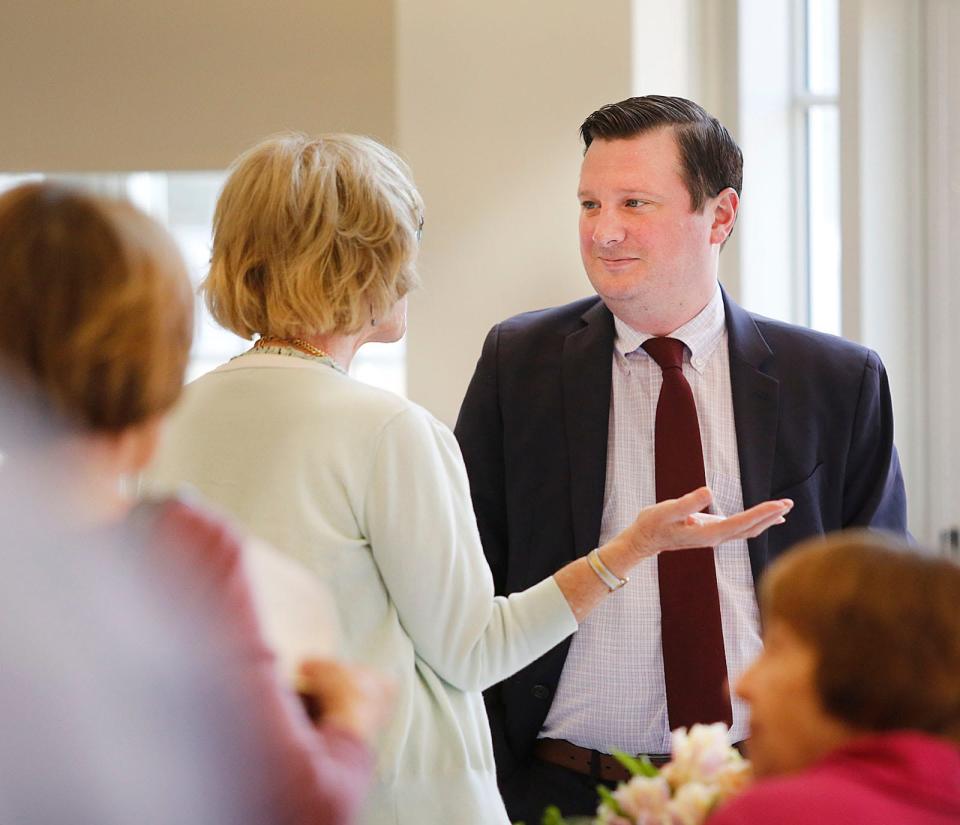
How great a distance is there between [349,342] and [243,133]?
7.39 ft

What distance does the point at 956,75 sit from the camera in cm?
306

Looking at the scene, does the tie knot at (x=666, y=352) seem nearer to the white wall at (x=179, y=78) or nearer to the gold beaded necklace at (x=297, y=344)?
the gold beaded necklace at (x=297, y=344)

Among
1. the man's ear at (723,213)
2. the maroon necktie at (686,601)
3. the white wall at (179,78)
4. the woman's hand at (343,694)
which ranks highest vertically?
the white wall at (179,78)

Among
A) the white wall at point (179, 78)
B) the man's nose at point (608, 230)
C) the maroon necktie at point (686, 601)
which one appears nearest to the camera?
the maroon necktie at point (686, 601)

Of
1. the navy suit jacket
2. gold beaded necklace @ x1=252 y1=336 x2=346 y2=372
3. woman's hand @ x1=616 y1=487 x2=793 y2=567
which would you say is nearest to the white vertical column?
the navy suit jacket

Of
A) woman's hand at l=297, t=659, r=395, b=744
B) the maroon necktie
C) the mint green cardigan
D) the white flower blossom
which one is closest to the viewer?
woman's hand at l=297, t=659, r=395, b=744

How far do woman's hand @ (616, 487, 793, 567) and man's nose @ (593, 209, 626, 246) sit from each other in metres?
0.73

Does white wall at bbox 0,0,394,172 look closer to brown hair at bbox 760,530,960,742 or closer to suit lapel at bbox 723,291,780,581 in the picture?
→ suit lapel at bbox 723,291,780,581

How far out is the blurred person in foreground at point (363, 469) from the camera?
63.4 inches

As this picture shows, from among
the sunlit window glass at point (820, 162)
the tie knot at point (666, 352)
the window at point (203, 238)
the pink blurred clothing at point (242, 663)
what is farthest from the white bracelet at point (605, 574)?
the window at point (203, 238)

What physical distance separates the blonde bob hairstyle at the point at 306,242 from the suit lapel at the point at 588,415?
78 cm

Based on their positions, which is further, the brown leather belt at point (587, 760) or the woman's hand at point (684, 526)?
the brown leather belt at point (587, 760)

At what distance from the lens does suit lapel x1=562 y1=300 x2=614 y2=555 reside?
7.91 ft

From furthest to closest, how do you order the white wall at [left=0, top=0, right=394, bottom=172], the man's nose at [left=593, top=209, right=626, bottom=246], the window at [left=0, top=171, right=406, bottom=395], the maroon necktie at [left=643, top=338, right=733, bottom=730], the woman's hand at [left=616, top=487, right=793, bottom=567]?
the window at [left=0, top=171, right=406, bottom=395] < the white wall at [left=0, top=0, right=394, bottom=172] < the man's nose at [left=593, top=209, right=626, bottom=246] < the maroon necktie at [left=643, top=338, right=733, bottom=730] < the woman's hand at [left=616, top=487, right=793, bottom=567]
